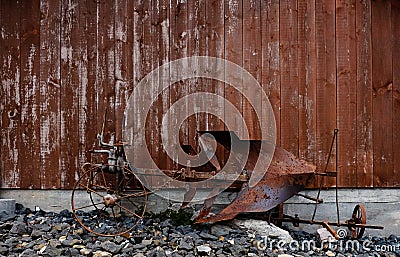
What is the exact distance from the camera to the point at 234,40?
5.27 metres

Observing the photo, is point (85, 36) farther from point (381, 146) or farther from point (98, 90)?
point (381, 146)

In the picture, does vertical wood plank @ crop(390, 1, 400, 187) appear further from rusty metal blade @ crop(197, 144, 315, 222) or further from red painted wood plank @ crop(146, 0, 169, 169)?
red painted wood plank @ crop(146, 0, 169, 169)

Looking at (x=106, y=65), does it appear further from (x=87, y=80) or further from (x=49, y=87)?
(x=49, y=87)

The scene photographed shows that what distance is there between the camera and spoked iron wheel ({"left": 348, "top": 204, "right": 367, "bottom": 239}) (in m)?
4.76

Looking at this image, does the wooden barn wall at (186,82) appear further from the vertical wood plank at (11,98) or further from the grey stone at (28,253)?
the grey stone at (28,253)

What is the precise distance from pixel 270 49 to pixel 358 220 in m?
1.86

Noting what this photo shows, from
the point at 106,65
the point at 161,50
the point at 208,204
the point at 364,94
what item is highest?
the point at 161,50

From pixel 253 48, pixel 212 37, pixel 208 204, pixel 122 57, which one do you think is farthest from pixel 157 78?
pixel 208 204

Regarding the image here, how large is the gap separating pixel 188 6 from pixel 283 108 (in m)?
1.40

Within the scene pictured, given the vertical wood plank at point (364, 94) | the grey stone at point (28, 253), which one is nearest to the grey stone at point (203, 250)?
the grey stone at point (28, 253)

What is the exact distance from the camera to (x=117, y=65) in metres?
5.28

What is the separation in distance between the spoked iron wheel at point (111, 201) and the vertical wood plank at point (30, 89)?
23.4 inches

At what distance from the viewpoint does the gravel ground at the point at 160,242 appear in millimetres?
3998

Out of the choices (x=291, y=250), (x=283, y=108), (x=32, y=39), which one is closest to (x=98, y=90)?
(x=32, y=39)
